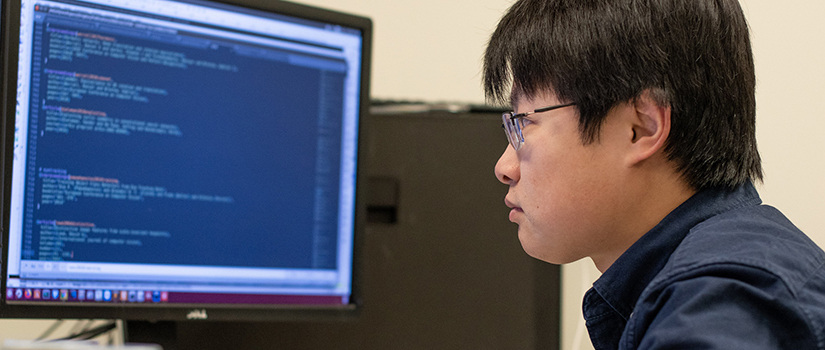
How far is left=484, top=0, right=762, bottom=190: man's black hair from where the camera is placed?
2.23 feet

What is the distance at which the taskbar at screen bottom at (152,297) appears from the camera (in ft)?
2.42

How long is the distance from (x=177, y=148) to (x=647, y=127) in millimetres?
500

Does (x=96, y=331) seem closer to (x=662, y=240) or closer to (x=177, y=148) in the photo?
(x=177, y=148)

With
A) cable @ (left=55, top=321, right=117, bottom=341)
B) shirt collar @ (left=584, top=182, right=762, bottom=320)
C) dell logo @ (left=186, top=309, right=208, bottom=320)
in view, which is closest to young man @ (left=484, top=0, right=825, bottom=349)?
shirt collar @ (left=584, top=182, right=762, bottom=320)

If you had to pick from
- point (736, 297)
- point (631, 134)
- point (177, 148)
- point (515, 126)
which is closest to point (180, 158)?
point (177, 148)

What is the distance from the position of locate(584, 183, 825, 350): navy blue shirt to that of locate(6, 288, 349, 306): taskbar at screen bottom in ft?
1.36

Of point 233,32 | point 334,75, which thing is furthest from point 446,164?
point 233,32

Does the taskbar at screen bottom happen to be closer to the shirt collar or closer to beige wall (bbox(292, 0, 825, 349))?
the shirt collar

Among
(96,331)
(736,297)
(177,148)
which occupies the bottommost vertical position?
(96,331)

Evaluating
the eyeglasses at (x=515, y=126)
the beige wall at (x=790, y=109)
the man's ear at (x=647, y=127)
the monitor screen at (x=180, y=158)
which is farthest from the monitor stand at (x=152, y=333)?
the man's ear at (x=647, y=127)

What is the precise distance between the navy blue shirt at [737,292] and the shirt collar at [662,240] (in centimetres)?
1

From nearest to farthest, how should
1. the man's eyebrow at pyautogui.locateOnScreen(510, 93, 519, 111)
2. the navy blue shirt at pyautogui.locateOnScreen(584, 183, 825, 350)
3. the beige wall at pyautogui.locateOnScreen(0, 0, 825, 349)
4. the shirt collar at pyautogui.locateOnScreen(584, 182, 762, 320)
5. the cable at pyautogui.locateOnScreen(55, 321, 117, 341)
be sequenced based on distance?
the navy blue shirt at pyautogui.locateOnScreen(584, 183, 825, 350)
the shirt collar at pyautogui.locateOnScreen(584, 182, 762, 320)
the man's eyebrow at pyautogui.locateOnScreen(510, 93, 519, 111)
the cable at pyautogui.locateOnScreen(55, 321, 117, 341)
the beige wall at pyautogui.locateOnScreen(0, 0, 825, 349)

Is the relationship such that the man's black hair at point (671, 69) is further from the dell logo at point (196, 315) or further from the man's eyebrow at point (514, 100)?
the dell logo at point (196, 315)

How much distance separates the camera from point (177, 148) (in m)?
0.81
